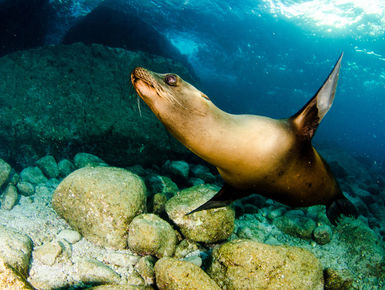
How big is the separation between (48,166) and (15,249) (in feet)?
10.2

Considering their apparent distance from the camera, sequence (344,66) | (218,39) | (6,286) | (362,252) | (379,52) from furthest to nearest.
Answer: (344,66)
(218,39)
(379,52)
(362,252)
(6,286)

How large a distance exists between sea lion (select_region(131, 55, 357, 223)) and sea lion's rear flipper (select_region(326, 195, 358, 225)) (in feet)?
1.14

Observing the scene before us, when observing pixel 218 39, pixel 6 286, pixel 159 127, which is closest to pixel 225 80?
pixel 218 39

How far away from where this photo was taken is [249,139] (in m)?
1.99

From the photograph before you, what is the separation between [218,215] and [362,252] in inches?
97.3

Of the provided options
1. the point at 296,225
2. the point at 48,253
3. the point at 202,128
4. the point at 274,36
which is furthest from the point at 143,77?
the point at 274,36

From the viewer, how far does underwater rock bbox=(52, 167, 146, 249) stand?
9.46ft

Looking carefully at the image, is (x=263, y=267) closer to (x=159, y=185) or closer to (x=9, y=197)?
(x=159, y=185)

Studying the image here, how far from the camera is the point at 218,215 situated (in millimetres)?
3008

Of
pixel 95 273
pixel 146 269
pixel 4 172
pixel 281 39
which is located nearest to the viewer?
pixel 95 273

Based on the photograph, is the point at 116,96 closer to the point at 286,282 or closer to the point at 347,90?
the point at 286,282

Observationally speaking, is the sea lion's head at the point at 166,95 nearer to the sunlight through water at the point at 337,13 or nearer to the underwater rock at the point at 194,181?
the underwater rock at the point at 194,181

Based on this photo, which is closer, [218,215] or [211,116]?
[211,116]

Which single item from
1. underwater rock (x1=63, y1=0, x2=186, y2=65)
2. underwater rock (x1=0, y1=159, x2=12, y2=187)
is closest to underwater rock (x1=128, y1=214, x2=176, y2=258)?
underwater rock (x1=0, y1=159, x2=12, y2=187)
